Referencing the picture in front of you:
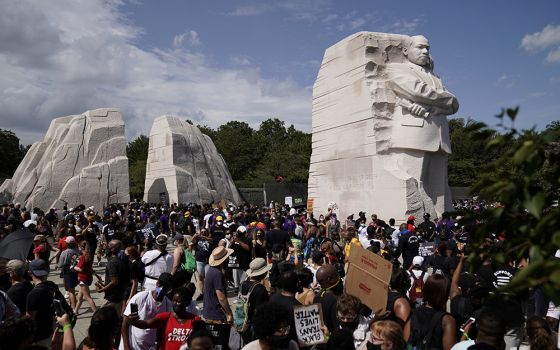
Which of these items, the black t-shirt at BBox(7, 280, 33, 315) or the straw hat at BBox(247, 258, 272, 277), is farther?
the straw hat at BBox(247, 258, 272, 277)

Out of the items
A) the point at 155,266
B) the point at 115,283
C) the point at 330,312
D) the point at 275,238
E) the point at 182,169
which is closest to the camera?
the point at 330,312

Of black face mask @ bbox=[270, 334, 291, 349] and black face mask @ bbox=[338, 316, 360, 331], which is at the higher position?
black face mask @ bbox=[270, 334, 291, 349]

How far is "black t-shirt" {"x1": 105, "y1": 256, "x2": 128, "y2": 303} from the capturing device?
594cm

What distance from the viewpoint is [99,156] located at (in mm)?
26594

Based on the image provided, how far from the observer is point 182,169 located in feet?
91.2

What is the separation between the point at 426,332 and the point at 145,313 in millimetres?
2618

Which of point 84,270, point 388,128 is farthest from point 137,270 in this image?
point 388,128

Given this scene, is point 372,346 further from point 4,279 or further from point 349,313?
point 4,279

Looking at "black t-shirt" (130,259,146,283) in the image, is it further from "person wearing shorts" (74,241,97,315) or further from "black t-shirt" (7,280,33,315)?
"black t-shirt" (7,280,33,315)

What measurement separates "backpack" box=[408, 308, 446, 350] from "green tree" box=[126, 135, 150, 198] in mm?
37831

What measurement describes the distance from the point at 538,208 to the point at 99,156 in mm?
27687

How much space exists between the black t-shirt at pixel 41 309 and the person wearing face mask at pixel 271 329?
2.50m

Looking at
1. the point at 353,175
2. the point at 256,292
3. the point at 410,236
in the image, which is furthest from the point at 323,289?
the point at 353,175

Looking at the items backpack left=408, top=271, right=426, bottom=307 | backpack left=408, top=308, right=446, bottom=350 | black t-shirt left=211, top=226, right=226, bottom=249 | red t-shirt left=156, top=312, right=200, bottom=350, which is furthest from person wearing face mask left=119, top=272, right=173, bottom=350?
black t-shirt left=211, top=226, right=226, bottom=249
